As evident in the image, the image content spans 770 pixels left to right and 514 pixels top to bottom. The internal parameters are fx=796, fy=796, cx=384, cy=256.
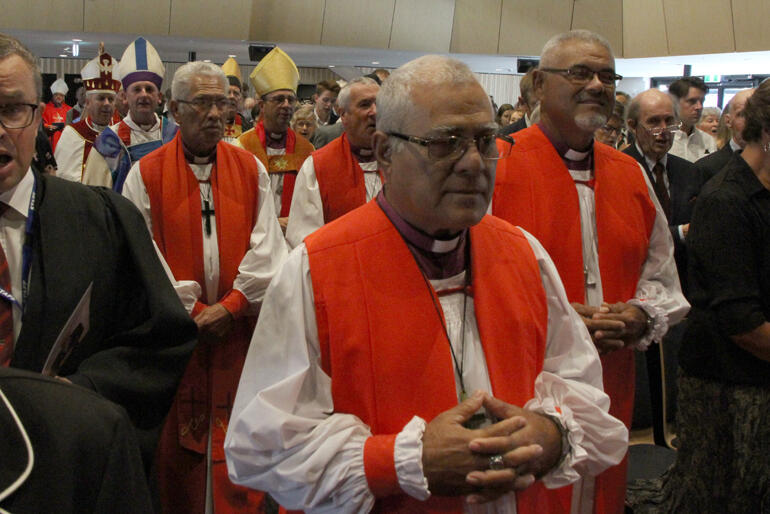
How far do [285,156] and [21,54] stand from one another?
3577 mm

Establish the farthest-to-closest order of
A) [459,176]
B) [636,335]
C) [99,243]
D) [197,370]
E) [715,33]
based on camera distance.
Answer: [715,33]
[197,370]
[636,335]
[99,243]
[459,176]

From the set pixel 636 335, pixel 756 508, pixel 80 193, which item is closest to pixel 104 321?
pixel 80 193

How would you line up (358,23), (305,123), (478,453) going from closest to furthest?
(478,453), (305,123), (358,23)

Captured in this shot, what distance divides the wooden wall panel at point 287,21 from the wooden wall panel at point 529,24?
13.0 feet

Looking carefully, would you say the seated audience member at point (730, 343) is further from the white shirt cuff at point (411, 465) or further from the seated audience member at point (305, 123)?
the seated audience member at point (305, 123)

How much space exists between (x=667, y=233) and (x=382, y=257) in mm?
1544

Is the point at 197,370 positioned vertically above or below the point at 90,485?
below

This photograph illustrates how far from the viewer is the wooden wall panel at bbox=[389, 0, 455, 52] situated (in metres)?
17.1

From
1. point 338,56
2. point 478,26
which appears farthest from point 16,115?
point 338,56

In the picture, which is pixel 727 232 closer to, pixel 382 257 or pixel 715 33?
pixel 382 257

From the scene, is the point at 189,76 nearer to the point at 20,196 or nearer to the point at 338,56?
the point at 20,196

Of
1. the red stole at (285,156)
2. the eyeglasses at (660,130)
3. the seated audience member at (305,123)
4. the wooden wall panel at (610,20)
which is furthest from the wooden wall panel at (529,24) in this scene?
the eyeglasses at (660,130)

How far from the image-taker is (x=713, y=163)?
4.86 metres

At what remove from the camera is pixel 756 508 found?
286 cm
